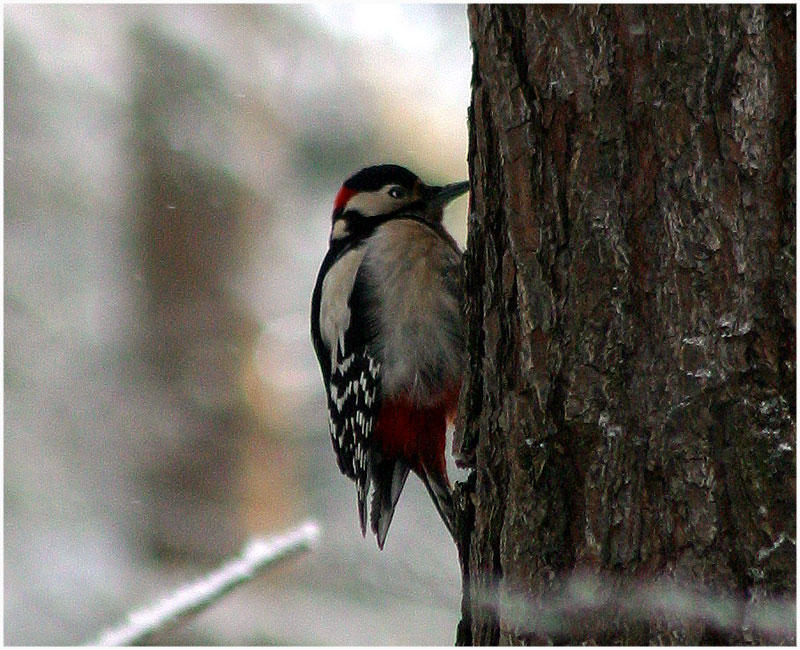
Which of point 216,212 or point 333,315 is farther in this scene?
point 216,212

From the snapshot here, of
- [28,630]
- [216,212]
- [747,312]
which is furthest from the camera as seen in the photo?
[216,212]

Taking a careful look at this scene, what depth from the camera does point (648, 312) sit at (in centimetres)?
166

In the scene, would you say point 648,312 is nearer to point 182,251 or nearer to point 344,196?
point 344,196

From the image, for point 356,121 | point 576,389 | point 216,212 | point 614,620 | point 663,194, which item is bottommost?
point 614,620

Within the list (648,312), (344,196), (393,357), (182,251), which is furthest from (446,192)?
(182,251)

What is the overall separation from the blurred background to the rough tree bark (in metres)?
4.43

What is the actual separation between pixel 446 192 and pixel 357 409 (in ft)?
2.41

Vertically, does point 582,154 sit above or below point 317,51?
below

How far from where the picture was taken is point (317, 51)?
707cm

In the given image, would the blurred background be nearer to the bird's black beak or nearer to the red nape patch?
the red nape patch

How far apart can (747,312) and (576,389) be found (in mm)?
290

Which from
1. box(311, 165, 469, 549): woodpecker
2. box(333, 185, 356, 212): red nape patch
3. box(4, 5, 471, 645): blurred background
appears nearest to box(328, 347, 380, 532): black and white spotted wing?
box(311, 165, 469, 549): woodpecker

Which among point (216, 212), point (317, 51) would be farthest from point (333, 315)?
point (317, 51)

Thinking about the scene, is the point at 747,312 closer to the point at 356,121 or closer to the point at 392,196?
the point at 392,196
